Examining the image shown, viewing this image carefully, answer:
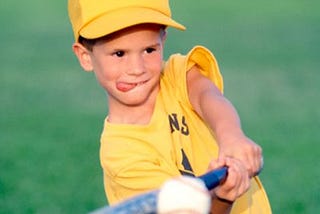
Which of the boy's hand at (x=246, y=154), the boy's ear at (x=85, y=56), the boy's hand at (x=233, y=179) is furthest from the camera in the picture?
the boy's ear at (x=85, y=56)

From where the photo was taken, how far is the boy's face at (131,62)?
4543mm

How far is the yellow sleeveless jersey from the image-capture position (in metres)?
4.58

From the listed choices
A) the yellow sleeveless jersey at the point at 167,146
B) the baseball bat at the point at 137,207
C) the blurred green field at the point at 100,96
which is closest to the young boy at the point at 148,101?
the yellow sleeveless jersey at the point at 167,146

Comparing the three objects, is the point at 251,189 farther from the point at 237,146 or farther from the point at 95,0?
the point at 95,0

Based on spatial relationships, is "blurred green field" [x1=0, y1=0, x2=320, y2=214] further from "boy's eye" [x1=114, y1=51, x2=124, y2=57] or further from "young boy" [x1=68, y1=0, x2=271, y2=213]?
"boy's eye" [x1=114, y1=51, x2=124, y2=57]

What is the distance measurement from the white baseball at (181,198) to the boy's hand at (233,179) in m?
0.65

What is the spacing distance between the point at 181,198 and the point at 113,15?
1.47 meters

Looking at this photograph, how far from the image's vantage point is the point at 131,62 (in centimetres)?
454

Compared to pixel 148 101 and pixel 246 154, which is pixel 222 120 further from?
pixel 148 101

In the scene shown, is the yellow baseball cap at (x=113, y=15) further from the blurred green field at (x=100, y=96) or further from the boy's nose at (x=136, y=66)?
the blurred green field at (x=100, y=96)

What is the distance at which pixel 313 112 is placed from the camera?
9.21 metres

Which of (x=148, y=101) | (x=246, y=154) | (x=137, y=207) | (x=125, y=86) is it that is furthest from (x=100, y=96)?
(x=137, y=207)

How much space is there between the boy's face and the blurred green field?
7.88 ft

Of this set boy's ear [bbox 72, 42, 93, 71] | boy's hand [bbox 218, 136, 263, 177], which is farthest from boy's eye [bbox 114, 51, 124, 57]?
boy's hand [bbox 218, 136, 263, 177]
